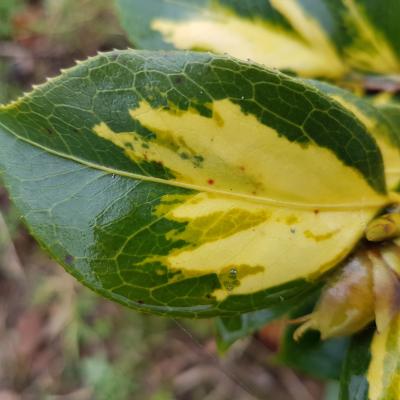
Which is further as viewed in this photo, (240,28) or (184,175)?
(240,28)

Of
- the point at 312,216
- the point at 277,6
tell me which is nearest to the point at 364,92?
the point at 277,6

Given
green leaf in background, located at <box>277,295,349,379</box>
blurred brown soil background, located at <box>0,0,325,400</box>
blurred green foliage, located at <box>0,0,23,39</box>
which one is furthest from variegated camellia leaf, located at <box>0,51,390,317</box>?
blurred green foliage, located at <box>0,0,23,39</box>

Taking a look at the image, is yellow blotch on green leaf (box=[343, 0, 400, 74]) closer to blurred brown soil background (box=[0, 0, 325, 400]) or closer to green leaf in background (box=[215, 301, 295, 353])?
green leaf in background (box=[215, 301, 295, 353])

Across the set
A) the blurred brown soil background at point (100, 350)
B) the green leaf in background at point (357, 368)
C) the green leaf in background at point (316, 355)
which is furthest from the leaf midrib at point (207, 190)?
the blurred brown soil background at point (100, 350)

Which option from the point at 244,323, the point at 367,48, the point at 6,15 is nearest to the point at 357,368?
the point at 244,323

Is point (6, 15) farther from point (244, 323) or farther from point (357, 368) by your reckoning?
point (357, 368)

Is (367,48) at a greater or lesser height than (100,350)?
greater
